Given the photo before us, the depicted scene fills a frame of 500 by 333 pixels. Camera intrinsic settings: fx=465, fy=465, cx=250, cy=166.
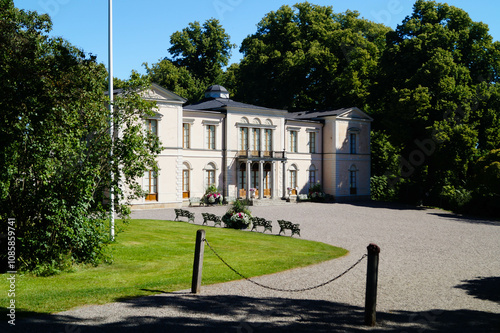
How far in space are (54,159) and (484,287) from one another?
10810 mm

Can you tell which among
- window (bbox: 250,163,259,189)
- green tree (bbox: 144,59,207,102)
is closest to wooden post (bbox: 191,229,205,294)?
window (bbox: 250,163,259,189)

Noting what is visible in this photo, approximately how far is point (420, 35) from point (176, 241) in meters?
28.9

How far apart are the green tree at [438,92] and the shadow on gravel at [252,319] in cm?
2721

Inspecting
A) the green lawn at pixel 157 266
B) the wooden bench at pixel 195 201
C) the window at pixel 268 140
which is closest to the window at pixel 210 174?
the wooden bench at pixel 195 201

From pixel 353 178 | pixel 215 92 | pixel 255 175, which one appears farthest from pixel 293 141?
pixel 215 92

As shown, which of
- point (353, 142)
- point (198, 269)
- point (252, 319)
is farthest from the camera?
point (353, 142)

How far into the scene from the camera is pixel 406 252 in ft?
52.5

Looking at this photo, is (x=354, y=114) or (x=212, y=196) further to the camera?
(x=354, y=114)

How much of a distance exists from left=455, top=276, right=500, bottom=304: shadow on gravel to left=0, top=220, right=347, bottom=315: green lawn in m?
4.27

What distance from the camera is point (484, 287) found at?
36.1 feet

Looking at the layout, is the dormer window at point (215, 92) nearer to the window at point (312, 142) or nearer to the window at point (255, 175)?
the window at point (255, 175)

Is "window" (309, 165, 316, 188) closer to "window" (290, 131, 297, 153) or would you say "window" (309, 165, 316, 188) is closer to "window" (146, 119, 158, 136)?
"window" (290, 131, 297, 153)

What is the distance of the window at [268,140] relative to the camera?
1538 inches

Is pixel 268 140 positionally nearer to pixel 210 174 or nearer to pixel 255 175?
pixel 255 175
